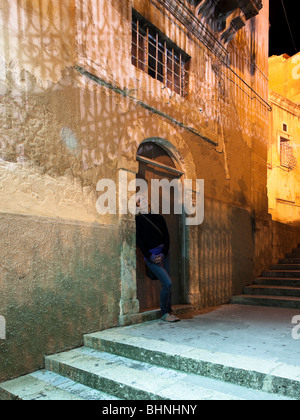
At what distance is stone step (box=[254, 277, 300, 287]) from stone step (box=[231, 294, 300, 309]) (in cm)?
94

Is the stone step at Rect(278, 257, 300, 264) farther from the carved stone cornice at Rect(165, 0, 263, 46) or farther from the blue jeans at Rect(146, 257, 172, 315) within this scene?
the carved stone cornice at Rect(165, 0, 263, 46)

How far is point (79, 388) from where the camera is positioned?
10.0 feet

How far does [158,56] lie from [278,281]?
5.50 metres

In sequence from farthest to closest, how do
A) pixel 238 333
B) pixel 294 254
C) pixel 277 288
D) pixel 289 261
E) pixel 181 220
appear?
pixel 294 254, pixel 289 261, pixel 277 288, pixel 181 220, pixel 238 333

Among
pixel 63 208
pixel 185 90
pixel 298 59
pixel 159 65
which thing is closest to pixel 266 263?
pixel 185 90

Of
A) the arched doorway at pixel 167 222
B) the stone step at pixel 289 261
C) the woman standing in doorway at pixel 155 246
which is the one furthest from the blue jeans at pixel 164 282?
the stone step at pixel 289 261

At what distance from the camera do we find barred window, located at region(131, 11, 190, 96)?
5430 mm

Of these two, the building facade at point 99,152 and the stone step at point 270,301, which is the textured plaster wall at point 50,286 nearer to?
Result: the building facade at point 99,152

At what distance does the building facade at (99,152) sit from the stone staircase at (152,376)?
31 centimetres

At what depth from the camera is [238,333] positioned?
4.16m

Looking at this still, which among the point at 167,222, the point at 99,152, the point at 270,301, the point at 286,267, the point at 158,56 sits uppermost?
the point at 158,56

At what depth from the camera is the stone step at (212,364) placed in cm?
259

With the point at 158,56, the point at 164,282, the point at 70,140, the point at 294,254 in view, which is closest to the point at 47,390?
the point at 164,282

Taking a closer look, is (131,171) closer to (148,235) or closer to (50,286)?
(148,235)
